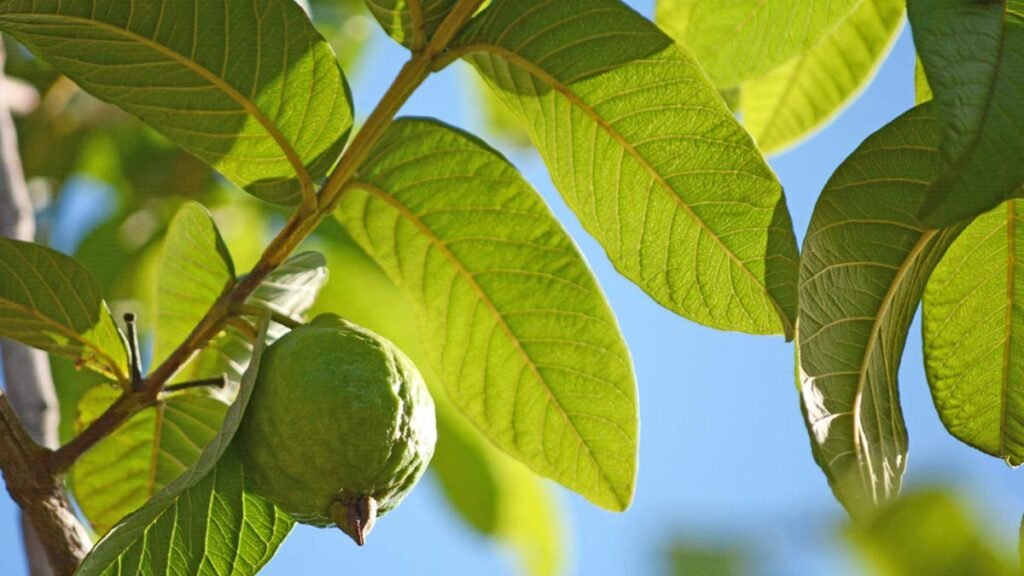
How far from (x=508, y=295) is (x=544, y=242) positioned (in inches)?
3.0

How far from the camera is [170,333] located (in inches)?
63.4

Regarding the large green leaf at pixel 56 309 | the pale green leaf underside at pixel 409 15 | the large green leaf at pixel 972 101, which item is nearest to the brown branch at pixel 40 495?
the large green leaf at pixel 56 309

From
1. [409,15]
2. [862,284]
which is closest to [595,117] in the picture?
[409,15]

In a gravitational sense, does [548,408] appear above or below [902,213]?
below

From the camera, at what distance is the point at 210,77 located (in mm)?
1271

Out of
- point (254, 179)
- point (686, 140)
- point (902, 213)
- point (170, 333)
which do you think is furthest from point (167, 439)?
point (902, 213)

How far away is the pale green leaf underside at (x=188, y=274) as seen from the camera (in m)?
1.43

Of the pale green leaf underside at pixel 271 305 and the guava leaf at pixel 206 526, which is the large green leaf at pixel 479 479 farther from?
the guava leaf at pixel 206 526

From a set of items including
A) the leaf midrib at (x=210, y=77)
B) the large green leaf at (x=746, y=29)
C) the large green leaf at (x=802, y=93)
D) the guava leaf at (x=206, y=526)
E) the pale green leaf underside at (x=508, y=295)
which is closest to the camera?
the guava leaf at (x=206, y=526)

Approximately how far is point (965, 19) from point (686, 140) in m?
0.37

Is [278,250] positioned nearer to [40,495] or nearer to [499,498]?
[40,495]

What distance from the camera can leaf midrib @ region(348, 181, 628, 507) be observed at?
4.57 ft

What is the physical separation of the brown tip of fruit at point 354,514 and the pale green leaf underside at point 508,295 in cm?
36

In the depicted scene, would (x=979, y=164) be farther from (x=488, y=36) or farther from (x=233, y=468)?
(x=233, y=468)
